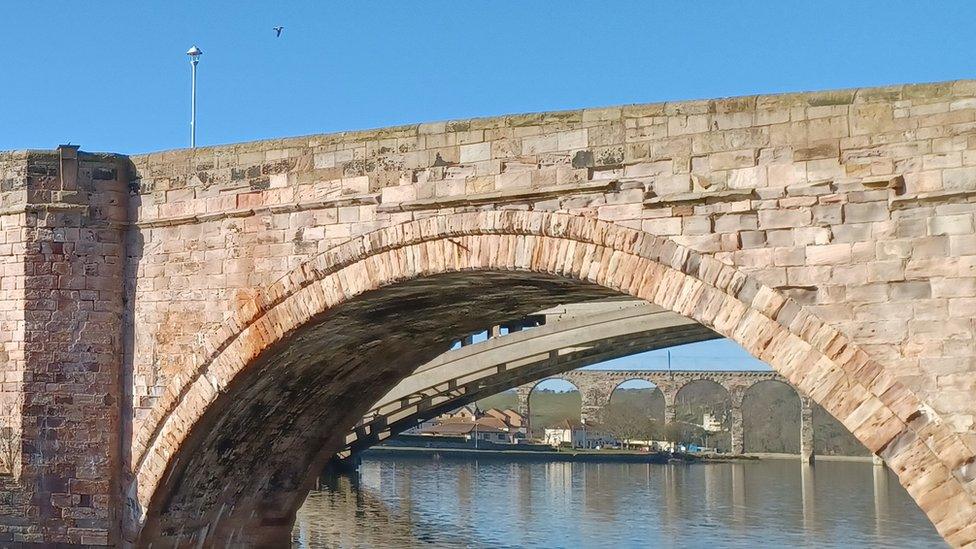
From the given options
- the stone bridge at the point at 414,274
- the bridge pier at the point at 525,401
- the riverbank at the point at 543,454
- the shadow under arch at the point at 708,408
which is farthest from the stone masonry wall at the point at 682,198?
the shadow under arch at the point at 708,408

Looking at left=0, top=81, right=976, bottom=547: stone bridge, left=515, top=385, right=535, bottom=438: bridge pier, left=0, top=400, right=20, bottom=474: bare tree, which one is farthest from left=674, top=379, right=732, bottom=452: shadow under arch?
left=0, top=400, right=20, bottom=474: bare tree

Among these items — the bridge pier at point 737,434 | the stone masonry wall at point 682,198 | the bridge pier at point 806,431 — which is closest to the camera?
the stone masonry wall at point 682,198

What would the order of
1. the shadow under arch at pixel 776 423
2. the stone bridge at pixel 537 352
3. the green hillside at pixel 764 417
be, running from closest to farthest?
the stone bridge at pixel 537 352 → the green hillside at pixel 764 417 → the shadow under arch at pixel 776 423

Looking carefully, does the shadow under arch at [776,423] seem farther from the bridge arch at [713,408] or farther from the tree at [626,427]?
the tree at [626,427]

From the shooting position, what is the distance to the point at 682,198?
7.60m

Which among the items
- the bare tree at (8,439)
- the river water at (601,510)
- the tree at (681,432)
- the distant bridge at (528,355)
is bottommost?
the river water at (601,510)

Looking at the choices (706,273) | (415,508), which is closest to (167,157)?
(706,273)

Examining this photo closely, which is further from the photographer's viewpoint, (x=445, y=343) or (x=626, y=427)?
(x=626, y=427)

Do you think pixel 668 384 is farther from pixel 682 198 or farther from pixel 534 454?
pixel 682 198

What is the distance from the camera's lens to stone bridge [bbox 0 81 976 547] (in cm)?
684

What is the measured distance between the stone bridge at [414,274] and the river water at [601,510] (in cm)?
468

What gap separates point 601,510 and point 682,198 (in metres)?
12.7

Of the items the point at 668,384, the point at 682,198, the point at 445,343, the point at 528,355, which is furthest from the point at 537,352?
the point at 668,384

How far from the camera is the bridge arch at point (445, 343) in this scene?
6.69 meters
